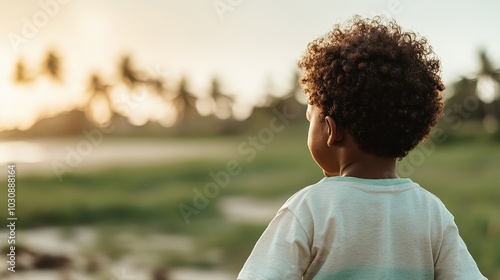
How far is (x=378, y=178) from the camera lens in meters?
1.09

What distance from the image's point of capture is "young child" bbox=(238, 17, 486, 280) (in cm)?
103

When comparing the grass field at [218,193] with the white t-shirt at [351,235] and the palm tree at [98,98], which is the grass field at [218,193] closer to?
the palm tree at [98,98]

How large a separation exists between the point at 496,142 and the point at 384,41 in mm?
7208

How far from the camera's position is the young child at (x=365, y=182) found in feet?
3.37

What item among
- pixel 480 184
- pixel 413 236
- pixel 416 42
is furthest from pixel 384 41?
pixel 480 184

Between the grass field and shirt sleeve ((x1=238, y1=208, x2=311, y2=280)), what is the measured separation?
5.31m

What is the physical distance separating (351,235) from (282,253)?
0.32 feet

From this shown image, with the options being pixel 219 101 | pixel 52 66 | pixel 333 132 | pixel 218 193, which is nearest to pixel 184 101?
pixel 219 101

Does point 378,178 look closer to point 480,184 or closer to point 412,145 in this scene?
point 412,145

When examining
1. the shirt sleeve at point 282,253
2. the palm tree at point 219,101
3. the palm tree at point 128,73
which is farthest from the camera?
the palm tree at point 128,73

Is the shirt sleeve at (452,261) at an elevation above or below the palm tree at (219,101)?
below

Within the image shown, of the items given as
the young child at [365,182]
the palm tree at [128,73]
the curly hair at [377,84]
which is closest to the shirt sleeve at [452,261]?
the young child at [365,182]

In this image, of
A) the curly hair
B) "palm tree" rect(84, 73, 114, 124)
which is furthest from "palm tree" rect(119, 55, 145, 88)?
the curly hair

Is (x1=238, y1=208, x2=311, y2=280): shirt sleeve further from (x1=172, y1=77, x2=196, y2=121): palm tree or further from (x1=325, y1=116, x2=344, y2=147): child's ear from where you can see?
(x1=172, y1=77, x2=196, y2=121): palm tree
